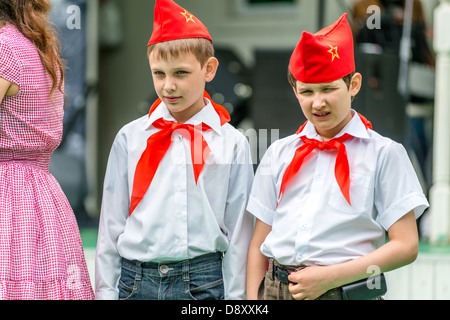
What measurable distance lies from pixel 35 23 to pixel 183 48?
44 centimetres

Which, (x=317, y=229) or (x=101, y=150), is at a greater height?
(x=317, y=229)

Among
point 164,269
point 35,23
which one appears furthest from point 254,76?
point 164,269

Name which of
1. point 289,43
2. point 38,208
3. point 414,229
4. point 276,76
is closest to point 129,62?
point 289,43

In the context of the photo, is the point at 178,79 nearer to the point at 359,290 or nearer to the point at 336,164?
the point at 336,164

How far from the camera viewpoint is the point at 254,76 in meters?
4.05

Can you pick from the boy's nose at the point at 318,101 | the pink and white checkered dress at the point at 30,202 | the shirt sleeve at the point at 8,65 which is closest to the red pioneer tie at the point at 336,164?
the boy's nose at the point at 318,101

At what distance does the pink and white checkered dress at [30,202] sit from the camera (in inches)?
76.1

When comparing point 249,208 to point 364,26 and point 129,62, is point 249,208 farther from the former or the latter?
point 129,62

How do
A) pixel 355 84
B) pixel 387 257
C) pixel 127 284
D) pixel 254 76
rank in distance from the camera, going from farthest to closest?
pixel 254 76 < pixel 127 284 < pixel 355 84 < pixel 387 257

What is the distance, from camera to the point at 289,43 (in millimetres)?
5238

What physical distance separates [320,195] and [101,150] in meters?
3.67

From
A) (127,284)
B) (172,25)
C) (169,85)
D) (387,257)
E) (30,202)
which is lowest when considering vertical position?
(127,284)

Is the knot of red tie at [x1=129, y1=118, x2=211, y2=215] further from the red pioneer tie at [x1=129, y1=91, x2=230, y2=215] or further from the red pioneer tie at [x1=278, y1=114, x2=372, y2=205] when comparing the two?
the red pioneer tie at [x1=278, y1=114, x2=372, y2=205]
